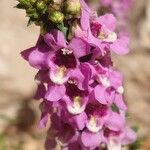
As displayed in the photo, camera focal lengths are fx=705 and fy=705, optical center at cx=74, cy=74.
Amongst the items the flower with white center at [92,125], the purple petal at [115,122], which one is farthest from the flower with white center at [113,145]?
the flower with white center at [92,125]

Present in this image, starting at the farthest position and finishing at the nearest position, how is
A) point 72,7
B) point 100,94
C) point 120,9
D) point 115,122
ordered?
point 120,9 → point 115,122 → point 100,94 → point 72,7

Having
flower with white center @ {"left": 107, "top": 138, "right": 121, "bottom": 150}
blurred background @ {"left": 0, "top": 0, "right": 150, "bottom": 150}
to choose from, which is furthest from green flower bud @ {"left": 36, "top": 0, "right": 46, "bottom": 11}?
blurred background @ {"left": 0, "top": 0, "right": 150, "bottom": 150}

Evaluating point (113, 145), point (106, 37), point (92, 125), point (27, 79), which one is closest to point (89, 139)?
point (92, 125)

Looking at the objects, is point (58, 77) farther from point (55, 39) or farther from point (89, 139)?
point (89, 139)

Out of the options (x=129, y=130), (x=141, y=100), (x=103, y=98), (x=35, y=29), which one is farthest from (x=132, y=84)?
(x=103, y=98)

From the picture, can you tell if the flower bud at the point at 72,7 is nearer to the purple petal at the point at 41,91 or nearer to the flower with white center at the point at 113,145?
the purple petal at the point at 41,91

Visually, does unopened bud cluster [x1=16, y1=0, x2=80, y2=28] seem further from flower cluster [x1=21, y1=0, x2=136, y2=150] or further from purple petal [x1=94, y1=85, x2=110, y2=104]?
purple petal [x1=94, y1=85, x2=110, y2=104]

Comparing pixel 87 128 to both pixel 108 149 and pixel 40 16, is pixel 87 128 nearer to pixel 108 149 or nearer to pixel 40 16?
pixel 108 149
